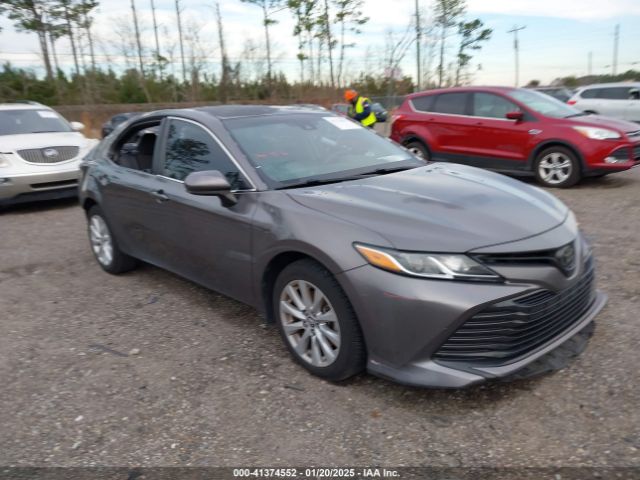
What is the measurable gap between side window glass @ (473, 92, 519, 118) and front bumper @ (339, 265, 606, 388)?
21.9ft

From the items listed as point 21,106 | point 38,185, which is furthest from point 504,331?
point 21,106

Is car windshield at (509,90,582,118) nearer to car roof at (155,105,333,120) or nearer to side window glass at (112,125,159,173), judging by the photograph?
car roof at (155,105,333,120)

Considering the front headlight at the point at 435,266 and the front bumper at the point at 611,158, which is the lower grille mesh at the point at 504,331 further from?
the front bumper at the point at 611,158

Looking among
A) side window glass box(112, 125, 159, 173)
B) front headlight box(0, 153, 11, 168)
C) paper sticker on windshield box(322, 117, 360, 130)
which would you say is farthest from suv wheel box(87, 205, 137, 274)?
front headlight box(0, 153, 11, 168)

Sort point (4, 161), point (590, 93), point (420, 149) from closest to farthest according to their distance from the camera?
point (4, 161)
point (420, 149)
point (590, 93)

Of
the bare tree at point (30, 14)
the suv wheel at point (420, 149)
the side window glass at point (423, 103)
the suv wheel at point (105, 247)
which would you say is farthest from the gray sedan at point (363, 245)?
the bare tree at point (30, 14)

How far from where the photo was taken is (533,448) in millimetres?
2432

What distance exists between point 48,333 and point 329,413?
7.66 feet

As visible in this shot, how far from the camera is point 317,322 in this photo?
118 inches

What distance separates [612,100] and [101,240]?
14439 mm

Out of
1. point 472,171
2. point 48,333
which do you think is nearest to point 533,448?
point 472,171

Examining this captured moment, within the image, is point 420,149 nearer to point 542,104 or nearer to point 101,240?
point 542,104

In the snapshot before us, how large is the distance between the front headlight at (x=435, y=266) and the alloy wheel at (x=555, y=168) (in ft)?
21.0

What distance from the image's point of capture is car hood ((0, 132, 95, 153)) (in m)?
8.02
